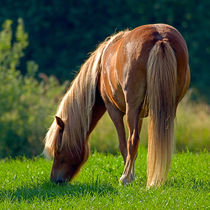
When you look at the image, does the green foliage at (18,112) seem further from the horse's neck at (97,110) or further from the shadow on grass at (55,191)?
the shadow on grass at (55,191)

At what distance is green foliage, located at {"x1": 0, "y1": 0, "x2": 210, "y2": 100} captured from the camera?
20359 mm

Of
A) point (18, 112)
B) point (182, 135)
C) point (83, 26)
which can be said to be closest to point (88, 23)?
point (83, 26)

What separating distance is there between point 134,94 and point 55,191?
4.04 feet

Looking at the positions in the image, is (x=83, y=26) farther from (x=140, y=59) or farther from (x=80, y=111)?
(x=140, y=59)

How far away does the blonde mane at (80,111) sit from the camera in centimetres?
617

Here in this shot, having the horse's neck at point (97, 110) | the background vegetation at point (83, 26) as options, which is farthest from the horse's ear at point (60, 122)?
the background vegetation at point (83, 26)

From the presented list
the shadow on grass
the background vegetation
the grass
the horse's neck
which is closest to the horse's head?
the horse's neck

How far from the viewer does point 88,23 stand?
2106cm

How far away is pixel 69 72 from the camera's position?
20.1m

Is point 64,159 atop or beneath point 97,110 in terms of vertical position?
beneath

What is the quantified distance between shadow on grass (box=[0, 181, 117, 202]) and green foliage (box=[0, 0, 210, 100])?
14609mm

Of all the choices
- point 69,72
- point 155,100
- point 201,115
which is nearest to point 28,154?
point 201,115

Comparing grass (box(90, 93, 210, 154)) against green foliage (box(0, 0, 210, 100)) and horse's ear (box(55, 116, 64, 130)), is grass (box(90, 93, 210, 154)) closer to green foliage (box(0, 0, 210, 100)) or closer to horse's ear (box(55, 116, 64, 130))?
horse's ear (box(55, 116, 64, 130))

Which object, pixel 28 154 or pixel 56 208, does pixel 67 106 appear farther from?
pixel 28 154
